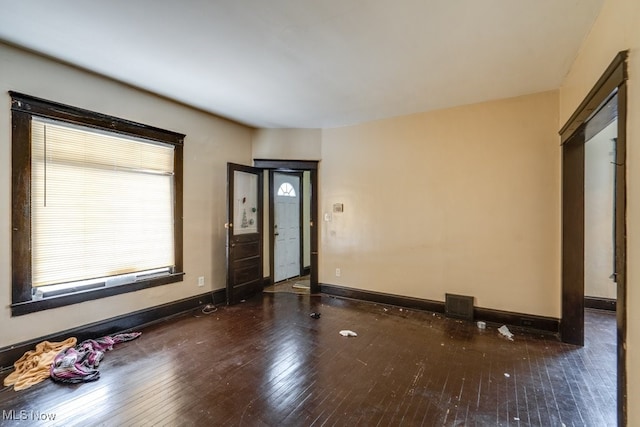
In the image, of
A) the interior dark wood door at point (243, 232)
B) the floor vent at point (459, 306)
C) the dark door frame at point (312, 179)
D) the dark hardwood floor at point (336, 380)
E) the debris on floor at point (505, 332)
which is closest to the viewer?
the dark hardwood floor at point (336, 380)

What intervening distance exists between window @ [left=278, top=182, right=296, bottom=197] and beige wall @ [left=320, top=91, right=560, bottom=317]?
1.14 metres

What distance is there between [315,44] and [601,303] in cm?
504

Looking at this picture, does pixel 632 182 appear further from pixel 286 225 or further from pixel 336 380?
pixel 286 225

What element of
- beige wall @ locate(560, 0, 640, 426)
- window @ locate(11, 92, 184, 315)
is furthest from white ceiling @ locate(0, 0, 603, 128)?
window @ locate(11, 92, 184, 315)

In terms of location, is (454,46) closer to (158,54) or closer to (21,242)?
(158,54)

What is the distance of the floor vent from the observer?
366cm

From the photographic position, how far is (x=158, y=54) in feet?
8.42

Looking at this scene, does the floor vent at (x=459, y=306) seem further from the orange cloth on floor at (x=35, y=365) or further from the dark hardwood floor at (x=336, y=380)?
the orange cloth on floor at (x=35, y=365)

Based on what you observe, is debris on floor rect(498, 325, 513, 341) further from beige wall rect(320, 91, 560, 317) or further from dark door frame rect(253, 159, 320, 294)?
dark door frame rect(253, 159, 320, 294)

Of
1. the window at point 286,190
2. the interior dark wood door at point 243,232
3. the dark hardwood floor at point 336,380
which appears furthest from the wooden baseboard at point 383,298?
the window at point 286,190

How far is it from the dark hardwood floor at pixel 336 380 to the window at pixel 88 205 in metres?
0.76

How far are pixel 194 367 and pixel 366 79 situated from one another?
3.21m

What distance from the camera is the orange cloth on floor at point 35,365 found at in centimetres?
229

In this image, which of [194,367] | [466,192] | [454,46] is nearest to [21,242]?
[194,367]
